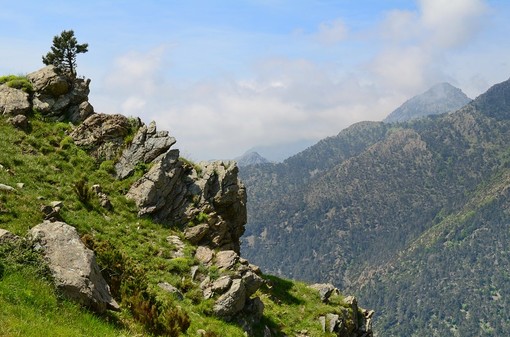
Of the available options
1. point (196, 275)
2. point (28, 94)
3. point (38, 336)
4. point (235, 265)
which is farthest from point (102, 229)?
point (28, 94)

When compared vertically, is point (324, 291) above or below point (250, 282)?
below

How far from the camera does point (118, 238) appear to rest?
26.6 m

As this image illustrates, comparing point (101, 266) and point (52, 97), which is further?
point (52, 97)

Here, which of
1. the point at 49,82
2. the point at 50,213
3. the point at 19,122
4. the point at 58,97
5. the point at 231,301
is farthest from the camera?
the point at 58,97

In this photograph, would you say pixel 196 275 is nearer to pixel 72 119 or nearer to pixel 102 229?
pixel 102 229

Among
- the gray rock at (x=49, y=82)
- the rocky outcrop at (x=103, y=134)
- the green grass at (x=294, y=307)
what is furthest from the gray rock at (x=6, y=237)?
the gray rock at (x=49, y=82)

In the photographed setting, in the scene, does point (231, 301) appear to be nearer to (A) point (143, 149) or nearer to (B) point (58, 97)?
(A) point (143, 149)

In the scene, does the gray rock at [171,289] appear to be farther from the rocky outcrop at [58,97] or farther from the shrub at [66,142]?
the rocky outcrop at [58,97]

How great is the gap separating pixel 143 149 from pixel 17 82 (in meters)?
13.2

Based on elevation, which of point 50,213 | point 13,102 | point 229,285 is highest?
point 13,102

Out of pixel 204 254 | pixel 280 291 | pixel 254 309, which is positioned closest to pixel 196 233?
pixel 204 254

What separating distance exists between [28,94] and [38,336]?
31.0m

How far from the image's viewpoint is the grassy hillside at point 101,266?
13.8 meters

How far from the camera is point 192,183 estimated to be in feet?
114
